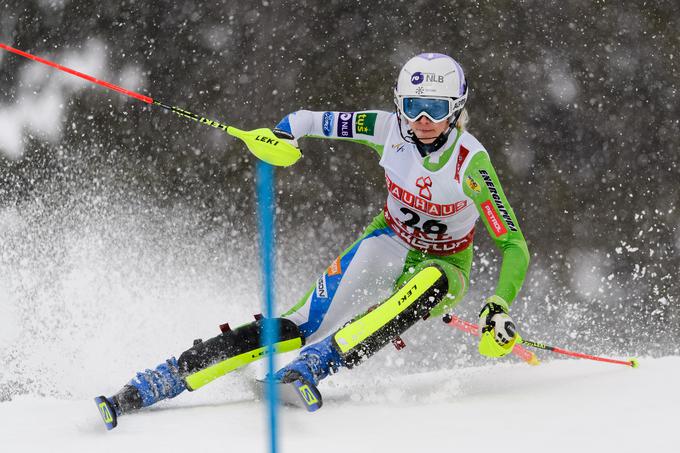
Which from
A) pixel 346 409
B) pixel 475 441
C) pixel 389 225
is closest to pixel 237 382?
pixel 346 409

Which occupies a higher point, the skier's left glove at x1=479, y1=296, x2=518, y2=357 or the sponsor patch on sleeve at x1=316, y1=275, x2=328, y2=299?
the sponsor patch on sleeve at x1=316, y1=275, x2=328, y2=299

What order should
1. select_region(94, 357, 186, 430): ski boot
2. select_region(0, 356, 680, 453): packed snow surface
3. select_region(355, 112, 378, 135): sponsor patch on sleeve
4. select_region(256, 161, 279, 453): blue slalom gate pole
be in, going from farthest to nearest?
1. select_region(355, 112, 378, 135): sponsor patch on sleeve
2. select_region(94, 357, 186, 430): ski boot
3. select_region(256, 161, 279, 453): blue slalom gate pole
4. select_region(0, 356, 680, 453): packed snow surface

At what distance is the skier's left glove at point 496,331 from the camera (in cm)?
368

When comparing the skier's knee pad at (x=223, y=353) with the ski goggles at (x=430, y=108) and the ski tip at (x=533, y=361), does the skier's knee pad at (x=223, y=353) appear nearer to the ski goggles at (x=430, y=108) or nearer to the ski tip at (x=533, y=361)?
the ski goggles at (x=430, y=108)

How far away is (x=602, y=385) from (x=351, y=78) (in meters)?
6.08

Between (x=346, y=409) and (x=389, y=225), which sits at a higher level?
(x=389, y=225)

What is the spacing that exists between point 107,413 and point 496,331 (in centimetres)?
175

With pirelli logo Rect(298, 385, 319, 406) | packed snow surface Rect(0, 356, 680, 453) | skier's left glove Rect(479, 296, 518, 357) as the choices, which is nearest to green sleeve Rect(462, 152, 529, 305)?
skier's left glove Rect(479, 296, 518, 357)

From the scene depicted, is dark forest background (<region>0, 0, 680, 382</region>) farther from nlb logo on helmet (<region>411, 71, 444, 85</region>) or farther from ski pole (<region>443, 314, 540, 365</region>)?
nlb logo on helmet (<region>411, 71, 444, 85</region>)

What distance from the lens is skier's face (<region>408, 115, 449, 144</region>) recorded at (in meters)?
4.01

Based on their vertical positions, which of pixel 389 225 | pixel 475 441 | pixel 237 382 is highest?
pixel 389 225

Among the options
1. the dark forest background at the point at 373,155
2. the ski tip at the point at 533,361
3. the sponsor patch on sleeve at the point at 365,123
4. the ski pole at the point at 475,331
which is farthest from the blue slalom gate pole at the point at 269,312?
the dark forest background at the point at 373,155

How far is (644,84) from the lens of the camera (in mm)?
9023

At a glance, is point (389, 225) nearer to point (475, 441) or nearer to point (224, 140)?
point (475, 441)
